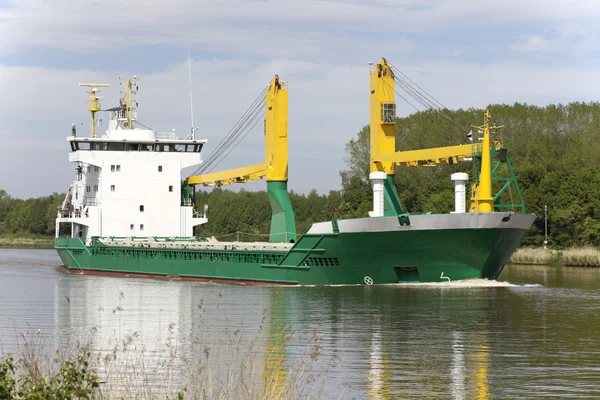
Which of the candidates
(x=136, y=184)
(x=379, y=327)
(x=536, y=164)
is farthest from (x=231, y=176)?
(x=536, y=164)

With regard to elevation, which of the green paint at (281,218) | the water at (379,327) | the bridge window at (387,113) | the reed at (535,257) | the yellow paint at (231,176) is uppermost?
the bridge window at (387,113)

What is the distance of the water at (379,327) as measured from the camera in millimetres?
13461

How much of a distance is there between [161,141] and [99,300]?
14.5 m

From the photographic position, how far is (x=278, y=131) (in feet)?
111

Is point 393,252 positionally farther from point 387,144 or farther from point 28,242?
point 28,242

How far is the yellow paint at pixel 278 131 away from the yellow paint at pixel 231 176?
1239mm

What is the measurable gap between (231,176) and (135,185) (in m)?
4.26

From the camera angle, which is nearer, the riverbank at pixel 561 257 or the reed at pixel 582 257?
the reed at pixel 582 257

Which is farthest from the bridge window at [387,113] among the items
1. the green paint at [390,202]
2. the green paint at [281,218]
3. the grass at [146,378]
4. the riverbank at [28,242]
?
the riverbank at [28,242]

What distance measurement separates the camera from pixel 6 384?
27.5 feet

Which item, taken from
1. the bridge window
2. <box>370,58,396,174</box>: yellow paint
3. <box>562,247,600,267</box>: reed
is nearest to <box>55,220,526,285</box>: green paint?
<box>370,58,396,174</box>: yellow paint

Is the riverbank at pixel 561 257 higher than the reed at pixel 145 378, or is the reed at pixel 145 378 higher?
the riverbank at pixel 561 257

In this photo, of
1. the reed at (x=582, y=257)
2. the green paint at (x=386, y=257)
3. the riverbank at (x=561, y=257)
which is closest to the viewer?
the green paint at (x=386, y=257)

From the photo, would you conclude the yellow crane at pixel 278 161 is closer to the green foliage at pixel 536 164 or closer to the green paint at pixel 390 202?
the green paint at pixel 390 202
